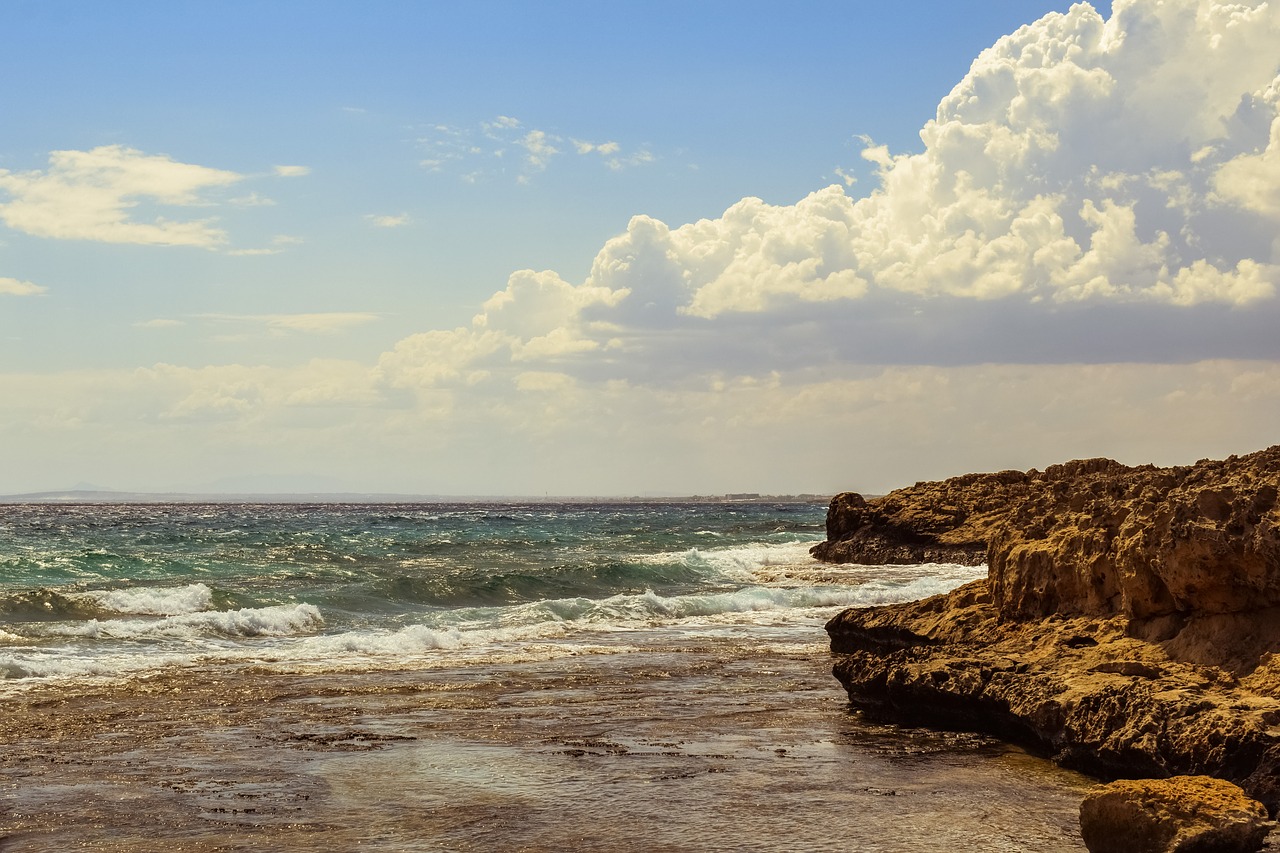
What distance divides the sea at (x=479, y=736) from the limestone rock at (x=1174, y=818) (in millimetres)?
534

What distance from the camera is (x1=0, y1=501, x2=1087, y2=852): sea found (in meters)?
8.16

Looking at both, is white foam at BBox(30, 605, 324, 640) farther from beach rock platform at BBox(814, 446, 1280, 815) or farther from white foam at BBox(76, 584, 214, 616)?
beach rock platform at BBox(814, 446, 1280, 815)

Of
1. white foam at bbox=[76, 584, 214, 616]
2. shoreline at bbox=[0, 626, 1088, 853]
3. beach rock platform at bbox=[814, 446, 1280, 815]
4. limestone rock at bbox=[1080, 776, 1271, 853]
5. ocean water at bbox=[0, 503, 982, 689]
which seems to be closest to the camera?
limestone rock at bbox=[1080, 776, 1271, 853]

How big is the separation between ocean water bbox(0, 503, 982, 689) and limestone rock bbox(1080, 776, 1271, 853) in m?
11.0

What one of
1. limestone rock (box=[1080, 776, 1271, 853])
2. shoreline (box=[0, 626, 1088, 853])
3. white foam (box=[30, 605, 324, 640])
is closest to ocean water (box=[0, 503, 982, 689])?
white foam (box=[30, 605, 324, 640])

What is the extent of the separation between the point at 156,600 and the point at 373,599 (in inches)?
176

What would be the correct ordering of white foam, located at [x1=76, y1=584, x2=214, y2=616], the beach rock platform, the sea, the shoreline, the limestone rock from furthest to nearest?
white foam, located at [x1=76, y1=584, x2=214, y2=616] → the beach rock platform → the sea → the shoreline → the limestone rock

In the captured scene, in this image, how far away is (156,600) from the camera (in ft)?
83.8

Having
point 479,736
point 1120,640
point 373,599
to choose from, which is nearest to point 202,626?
point 373,599

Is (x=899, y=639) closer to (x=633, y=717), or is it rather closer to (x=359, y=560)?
(x=633, y=717)

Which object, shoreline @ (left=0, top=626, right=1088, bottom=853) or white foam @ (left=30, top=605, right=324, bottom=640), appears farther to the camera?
white foam @ (left=30, top=605, right=324, bottom=640)

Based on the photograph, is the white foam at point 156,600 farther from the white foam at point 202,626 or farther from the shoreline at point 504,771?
the shoreline at point 504,771

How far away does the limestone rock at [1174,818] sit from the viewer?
701 cm

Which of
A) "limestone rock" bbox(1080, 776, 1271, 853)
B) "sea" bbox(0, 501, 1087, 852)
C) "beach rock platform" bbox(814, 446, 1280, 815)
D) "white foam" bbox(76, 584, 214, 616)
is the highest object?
"beach rock platform" bbox(814, 446, 1280, 815)
